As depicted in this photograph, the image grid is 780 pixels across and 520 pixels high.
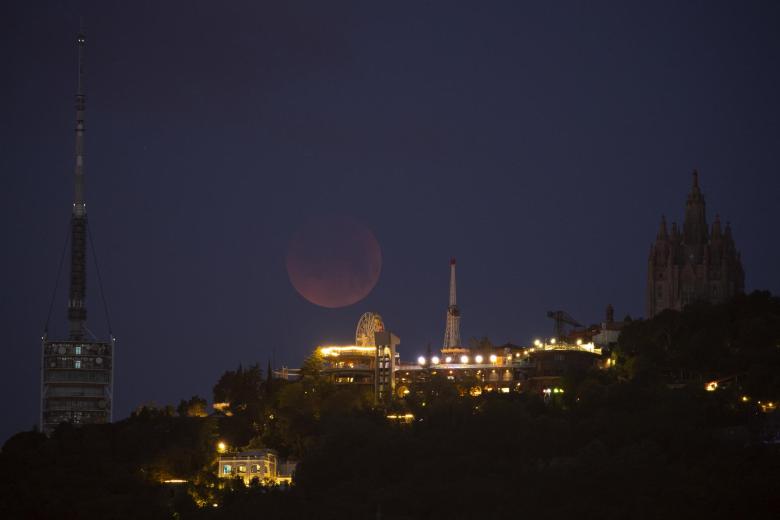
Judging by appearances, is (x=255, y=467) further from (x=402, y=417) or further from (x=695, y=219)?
(x=695, y=219)

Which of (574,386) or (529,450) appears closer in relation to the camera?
(529,450)

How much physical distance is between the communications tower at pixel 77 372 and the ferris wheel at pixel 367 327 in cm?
2753

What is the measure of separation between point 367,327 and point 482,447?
103 ft

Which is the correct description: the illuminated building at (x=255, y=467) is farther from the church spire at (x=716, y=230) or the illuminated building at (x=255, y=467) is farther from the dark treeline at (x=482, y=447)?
the church spire at (x=716, y=230)

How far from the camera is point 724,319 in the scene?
135 meters

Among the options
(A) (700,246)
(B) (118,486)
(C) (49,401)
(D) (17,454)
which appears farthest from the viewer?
(A) (700,246)

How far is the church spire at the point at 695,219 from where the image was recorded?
574 ft

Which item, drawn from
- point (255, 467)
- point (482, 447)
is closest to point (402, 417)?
point (482, 447)

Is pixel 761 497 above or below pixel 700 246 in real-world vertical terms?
below

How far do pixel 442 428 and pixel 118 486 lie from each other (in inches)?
1032

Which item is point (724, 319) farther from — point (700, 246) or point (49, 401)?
point (49, 401)

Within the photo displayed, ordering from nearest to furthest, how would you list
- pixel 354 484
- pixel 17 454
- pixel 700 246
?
pixel 354 484 → pixel 17 454 → pixel 700 246

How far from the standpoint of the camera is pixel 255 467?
121312 millimetres

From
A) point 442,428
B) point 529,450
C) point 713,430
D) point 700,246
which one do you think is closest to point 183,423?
point 442,428
